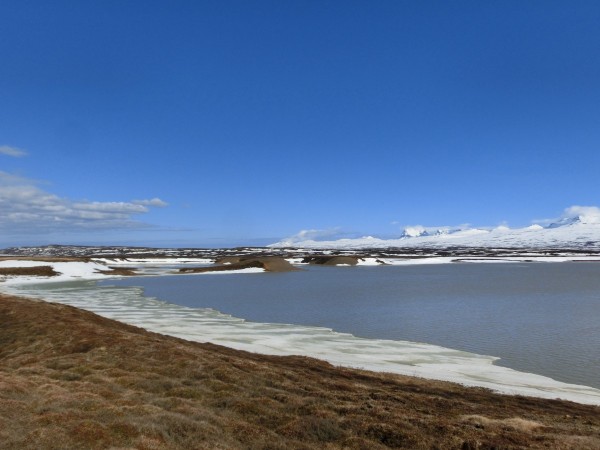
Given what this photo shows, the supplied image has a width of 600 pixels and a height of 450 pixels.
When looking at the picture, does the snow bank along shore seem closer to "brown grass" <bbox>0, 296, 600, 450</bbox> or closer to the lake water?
the lake water

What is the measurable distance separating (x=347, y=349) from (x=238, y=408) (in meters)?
13.6

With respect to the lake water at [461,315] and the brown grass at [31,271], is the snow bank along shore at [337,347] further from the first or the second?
the brown grass at [31,271]

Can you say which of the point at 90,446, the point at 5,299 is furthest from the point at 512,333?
the point at 5,299

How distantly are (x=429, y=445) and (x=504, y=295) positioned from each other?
4703 cm

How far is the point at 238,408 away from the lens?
1383 cm

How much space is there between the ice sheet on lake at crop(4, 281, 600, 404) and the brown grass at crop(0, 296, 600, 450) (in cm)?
223

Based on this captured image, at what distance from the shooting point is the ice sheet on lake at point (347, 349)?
19.1 meters

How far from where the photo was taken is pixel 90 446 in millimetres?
10461

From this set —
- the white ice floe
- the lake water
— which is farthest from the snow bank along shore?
the white ice floe

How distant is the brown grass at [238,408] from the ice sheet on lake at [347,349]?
2233mm

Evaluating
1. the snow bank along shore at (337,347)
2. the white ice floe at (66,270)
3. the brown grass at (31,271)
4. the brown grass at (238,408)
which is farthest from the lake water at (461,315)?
the brown grass at (31,271)

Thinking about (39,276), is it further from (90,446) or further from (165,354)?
(90,446)

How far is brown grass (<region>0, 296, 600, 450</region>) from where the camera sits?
11.1m

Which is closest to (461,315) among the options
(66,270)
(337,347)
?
(337,347)
